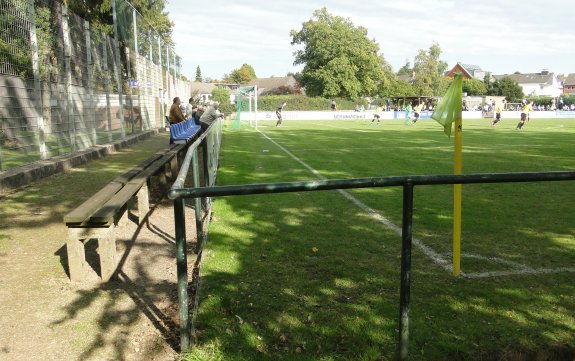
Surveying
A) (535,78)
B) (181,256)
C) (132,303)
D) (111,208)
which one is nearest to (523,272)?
(181,256)

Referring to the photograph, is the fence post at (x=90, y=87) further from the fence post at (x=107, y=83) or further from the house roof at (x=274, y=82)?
the house roof at (x=274, y=82)

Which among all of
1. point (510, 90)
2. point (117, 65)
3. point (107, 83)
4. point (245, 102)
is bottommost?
point (107, 83)

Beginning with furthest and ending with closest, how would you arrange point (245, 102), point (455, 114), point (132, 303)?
point (245, 102) → point (455, 114) → point (132, 303)

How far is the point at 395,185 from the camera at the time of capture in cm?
280

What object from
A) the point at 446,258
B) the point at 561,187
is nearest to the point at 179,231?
the point at 446,258

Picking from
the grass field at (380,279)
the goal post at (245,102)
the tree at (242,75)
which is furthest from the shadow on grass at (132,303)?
the tree at (242,75)

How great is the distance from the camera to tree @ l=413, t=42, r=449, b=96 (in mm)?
97062

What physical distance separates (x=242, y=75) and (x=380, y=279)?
152 m

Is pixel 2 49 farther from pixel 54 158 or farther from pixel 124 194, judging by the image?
pixel 124 194

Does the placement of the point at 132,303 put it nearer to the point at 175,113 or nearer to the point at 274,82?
the point at 175,113

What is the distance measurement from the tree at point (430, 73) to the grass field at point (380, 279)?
93031 mm

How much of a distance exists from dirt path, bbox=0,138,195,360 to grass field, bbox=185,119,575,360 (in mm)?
374

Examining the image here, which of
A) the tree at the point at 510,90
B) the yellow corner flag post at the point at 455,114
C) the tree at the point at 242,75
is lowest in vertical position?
the yellow corner flag post at the point at 455,114

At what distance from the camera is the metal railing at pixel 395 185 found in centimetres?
259
